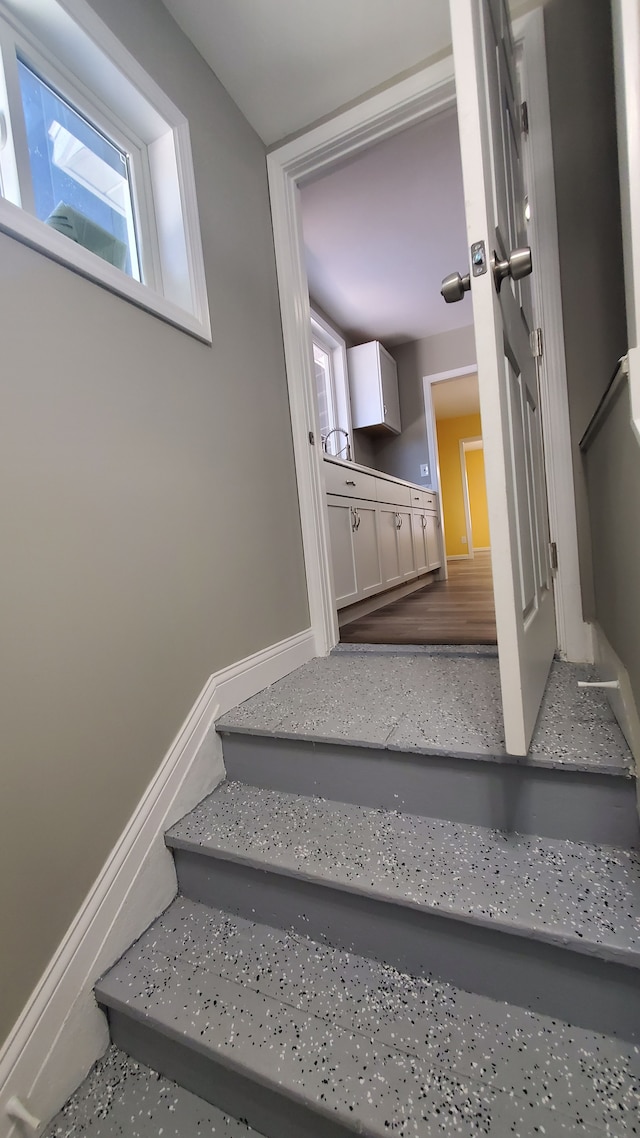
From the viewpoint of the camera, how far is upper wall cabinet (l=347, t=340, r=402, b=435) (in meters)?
4.21

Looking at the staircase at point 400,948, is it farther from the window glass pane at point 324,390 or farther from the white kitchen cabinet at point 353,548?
the window glass pane at point 324,390

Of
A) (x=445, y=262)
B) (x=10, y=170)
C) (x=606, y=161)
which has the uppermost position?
(x=445, y=262)

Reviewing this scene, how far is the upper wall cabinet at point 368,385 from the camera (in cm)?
421

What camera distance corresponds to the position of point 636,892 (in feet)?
2.49

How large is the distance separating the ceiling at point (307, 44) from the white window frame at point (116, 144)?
346 mm

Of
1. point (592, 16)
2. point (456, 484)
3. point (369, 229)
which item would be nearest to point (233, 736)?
point (592, 16)

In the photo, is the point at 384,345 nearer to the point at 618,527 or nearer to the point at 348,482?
the point at 348,482

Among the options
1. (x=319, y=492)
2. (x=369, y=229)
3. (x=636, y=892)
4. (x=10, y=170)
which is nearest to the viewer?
(x=636, y=892)

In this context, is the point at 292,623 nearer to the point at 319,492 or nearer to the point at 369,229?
the point at 319,492

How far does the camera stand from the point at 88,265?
1.00 metres

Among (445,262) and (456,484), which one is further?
(456,484)

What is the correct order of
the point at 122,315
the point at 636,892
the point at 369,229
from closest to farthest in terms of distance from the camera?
the point at 636,892
the point at 122,315
the point at 369,229

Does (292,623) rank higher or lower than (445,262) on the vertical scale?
lower

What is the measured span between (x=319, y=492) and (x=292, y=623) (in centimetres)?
55
